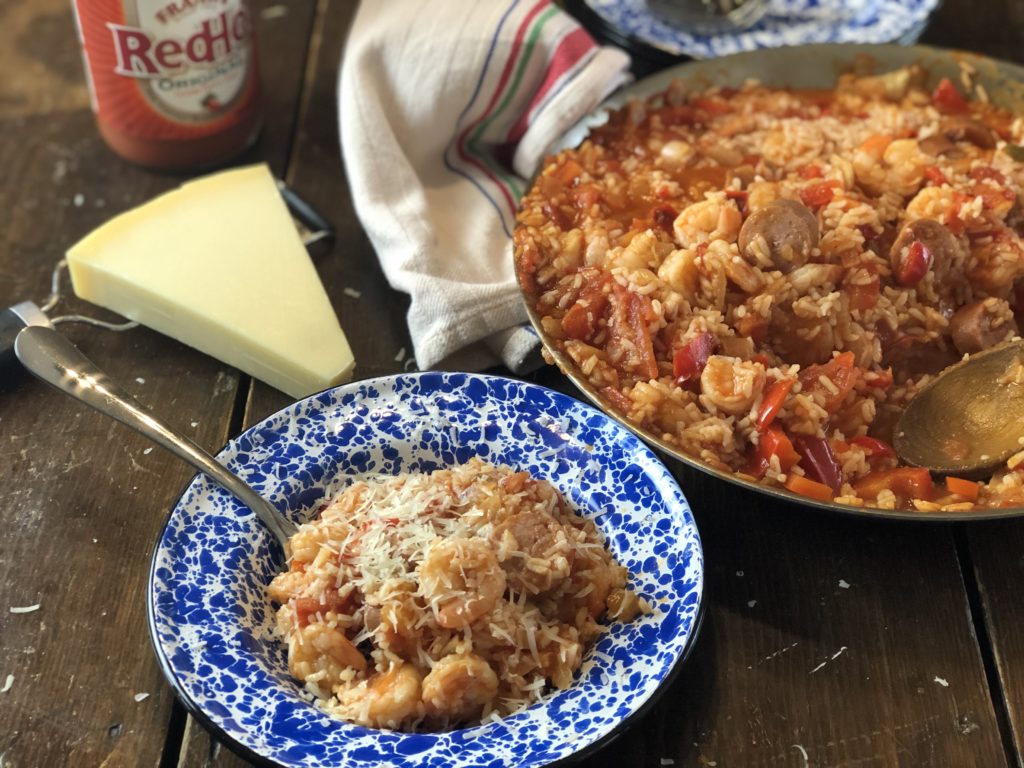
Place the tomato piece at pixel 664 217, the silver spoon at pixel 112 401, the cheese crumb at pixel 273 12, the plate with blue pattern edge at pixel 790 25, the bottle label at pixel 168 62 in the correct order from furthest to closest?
the cheese crumb at pixel 273 12 → the plate with blue pattern edge at pixel 790 25 → the bottle label at pixel 168 62 → the tomato piece at pixel 664 217 → the silver spoon at pixel 112 401

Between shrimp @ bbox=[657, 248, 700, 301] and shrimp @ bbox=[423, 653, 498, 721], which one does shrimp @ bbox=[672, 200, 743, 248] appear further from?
shrimp @ bbox=[423, 653, 498, 721]

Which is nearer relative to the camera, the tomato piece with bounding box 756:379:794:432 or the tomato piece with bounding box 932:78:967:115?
the tomato piece with bounding box 756:379:794:432

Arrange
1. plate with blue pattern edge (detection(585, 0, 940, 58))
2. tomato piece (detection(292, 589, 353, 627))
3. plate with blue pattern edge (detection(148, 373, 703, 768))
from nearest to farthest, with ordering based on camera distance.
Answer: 1. plate with blue pattern edge (detection(148, 373, 703, 768))
2. tomato piece (detection(292, 589, 353, 627))
3. plate with blue pattern edge (detection(585, 0, 940, 58))

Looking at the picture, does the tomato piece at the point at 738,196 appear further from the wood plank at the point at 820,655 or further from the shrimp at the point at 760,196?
the wood plank at the point at 820,655

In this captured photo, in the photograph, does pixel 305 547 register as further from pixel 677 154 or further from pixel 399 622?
pixel 677 154

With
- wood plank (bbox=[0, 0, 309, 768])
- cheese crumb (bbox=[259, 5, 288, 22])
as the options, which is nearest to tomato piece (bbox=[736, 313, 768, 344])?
wood plank (bbox=[0, 0, 309, 768])

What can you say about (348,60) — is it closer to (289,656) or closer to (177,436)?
(177,436)

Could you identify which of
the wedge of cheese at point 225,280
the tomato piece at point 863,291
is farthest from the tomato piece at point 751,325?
the wedge of cheese at point 225,280

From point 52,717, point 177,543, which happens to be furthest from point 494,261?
point 52,717
